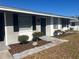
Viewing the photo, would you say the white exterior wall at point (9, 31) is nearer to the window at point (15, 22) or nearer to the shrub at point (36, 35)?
the window at point (15, 22)

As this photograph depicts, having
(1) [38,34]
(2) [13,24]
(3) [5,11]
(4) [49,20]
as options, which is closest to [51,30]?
(4) [49,20]

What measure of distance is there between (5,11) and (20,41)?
3052 millimetres

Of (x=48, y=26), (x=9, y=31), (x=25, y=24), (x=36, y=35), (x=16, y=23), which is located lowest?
(x=36, y=35)

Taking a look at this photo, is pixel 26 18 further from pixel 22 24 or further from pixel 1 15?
pixel 1 15

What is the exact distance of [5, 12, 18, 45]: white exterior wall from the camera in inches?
472

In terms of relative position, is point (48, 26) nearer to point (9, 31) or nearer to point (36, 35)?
point (36, 35)

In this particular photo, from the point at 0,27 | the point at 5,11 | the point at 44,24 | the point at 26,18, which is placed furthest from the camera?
the point at 44,24

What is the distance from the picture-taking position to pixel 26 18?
1427 centimetres

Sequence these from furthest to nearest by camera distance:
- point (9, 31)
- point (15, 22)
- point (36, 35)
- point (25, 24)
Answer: point (36, 35) → point (25, 24) → point (15, 22) → point (9, 31)

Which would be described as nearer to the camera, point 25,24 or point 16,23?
point 16,23

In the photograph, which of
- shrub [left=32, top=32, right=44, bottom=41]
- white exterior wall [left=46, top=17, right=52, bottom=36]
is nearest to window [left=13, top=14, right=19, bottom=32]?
shrub [left=32, top=32, right=44, bottom=41]

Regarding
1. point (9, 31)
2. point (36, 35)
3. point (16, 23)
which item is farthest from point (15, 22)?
point (36, 35)

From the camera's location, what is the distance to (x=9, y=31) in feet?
40.2

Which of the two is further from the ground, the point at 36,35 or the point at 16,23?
the point at 16,23
